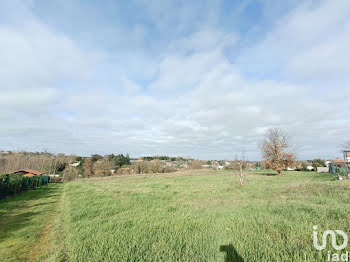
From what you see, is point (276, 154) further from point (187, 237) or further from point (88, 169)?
point (88, 169)

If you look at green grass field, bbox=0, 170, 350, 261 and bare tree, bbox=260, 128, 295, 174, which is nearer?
green grass field, bbox=0, 170, 350, 261

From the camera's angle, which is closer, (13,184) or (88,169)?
(13,184)

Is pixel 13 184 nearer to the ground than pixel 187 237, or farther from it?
nearer to the ground

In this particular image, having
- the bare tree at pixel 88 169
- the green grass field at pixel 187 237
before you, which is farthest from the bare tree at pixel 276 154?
the bare tree at pixel 88 169

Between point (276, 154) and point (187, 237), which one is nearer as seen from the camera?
point (187, 237)

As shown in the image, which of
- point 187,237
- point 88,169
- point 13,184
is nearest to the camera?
point 187,237

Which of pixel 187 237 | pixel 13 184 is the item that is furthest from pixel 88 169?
pixel 187 237

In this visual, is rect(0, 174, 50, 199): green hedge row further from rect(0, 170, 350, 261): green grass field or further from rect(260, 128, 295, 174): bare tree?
rect(260, 128, 295, 174): bare tree

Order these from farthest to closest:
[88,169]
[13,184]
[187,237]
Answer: [88,169], [13,184], [187,237]

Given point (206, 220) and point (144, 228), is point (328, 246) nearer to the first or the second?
point (206, 220)

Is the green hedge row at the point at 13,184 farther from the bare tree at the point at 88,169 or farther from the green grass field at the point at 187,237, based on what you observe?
the bare tree at the point at 88,169

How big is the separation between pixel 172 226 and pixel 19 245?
15.2 ft

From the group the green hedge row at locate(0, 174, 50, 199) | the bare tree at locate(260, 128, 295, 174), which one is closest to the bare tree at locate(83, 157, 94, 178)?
the green hedge row at locate(0, 174, 50, 199)

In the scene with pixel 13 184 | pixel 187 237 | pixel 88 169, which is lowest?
pixel 88 169
